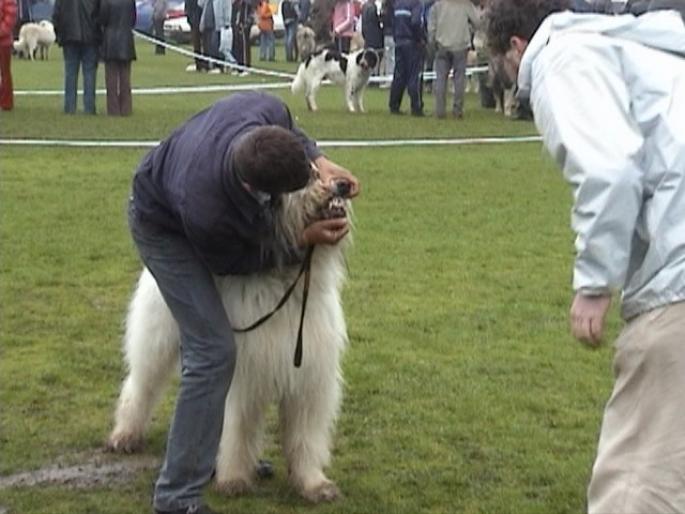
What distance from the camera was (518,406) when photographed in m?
6.92

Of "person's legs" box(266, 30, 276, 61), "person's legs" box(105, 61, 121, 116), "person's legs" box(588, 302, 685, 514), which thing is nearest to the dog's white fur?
"person's legs" box(266, 30, 276, 61)

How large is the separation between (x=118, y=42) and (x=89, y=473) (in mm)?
15379

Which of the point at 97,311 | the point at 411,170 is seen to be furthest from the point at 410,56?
the point at 97,311

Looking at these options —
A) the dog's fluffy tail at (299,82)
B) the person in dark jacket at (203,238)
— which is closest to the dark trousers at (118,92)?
the dog's fluffy tail at (299,82)

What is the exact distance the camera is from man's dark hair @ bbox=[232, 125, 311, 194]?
15.1 ft

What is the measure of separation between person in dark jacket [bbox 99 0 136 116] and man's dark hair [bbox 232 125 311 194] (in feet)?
53.8

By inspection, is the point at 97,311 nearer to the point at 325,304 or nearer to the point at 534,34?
the point at 325,304

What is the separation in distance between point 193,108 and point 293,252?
1774 centimetres

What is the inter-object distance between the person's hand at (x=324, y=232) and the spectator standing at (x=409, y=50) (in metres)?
18.3

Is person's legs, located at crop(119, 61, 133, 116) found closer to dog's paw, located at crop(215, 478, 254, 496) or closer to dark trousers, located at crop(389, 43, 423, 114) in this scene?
dark trousers, located at crop(389, 43, 423, 114)

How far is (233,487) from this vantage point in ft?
18.7

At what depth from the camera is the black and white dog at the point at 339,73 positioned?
79.2 ft

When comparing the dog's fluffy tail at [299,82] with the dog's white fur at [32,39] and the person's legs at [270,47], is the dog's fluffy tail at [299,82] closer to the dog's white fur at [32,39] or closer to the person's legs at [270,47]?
the person's legs at [270,47]

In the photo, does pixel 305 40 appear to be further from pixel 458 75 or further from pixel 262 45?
pixel 458 75
